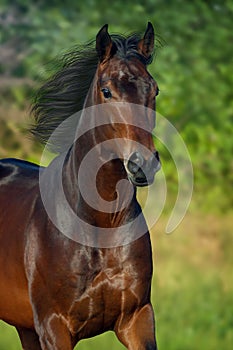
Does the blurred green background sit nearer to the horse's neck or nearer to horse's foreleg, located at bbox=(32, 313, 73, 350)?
horse's foreleg, located at bbox=(32, 313, 73, 350)

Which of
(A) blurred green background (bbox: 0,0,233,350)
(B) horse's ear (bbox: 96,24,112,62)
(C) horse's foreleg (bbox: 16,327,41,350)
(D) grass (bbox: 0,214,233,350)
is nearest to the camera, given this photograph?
(B) horse's ear (bbox: 96,24,112,62)

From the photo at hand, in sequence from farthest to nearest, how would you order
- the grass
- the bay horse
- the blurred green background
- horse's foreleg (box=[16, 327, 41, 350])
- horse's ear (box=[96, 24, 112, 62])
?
the blurred green background
the grass
horse's foreleg (box=[16, 327, 41, 350])
horse's ear (box=[96, 24, 112, 62])
the bay horse

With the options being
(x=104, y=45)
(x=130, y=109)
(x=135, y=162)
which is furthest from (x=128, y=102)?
(x=104, y=45)

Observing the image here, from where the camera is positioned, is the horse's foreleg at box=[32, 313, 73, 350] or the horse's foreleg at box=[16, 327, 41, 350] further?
the horse's foreleg at box=[16, 327, 41, 350]

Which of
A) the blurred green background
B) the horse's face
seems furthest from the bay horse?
the blurred green background

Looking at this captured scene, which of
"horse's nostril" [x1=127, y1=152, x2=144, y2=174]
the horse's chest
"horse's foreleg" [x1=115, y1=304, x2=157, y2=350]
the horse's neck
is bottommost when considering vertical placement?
"horse's foreleg" [x1=115, y1=304, x2=157, y2=350]

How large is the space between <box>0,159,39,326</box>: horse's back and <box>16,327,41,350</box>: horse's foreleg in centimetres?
30

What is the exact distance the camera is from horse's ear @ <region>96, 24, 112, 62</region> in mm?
5172

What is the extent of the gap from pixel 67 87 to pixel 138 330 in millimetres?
1277

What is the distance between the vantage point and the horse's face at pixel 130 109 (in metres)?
4.84

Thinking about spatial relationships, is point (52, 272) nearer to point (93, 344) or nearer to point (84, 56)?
point (84, 56)

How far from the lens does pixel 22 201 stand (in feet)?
19.8

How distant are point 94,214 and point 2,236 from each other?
82 cm

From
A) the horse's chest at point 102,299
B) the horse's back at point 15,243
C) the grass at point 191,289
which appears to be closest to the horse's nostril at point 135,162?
the horse's chest at point 102,299
